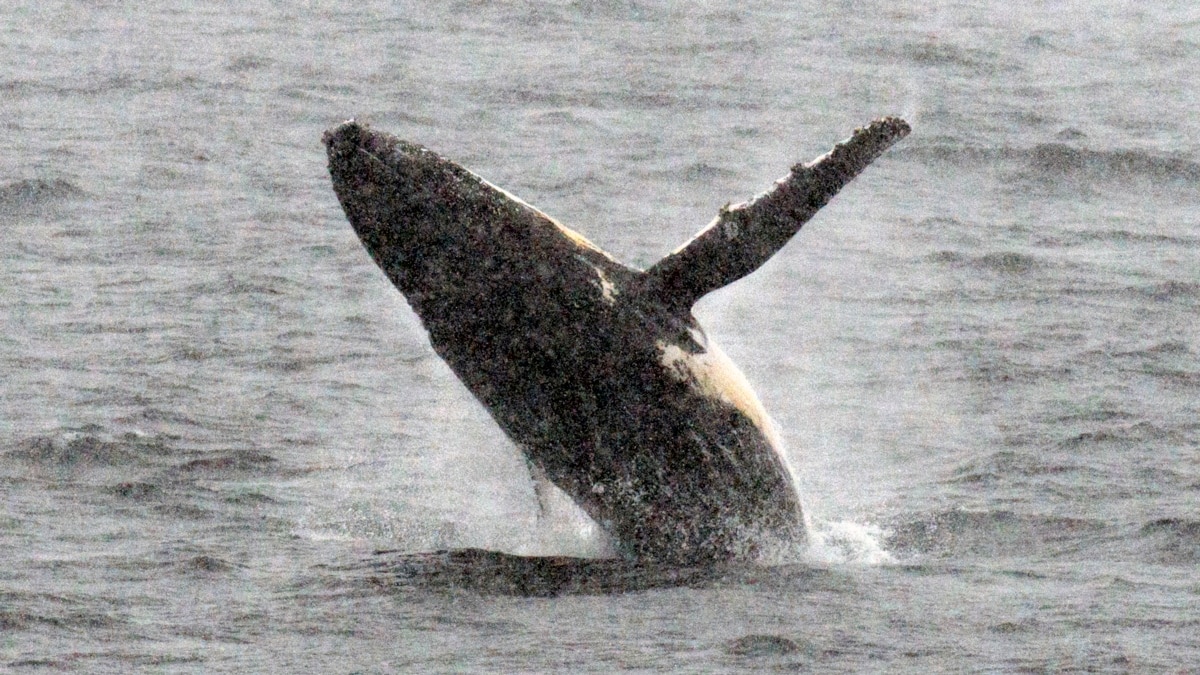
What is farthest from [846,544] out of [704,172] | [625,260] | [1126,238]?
[704,172]

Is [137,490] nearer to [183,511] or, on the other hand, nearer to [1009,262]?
[183,511]

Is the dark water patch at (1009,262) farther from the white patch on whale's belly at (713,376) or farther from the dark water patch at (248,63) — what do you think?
the dark water patch at (248,63)

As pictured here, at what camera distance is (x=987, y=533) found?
48.9 feet

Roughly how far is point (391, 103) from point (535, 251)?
19.4 meters

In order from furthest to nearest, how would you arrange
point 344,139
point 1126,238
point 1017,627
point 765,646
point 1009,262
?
point 1126,238 < point 1009,262 < point 344,139 < point 1017,627 < point 765,646

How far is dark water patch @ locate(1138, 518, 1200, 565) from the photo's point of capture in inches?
549

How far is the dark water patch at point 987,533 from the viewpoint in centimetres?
1441

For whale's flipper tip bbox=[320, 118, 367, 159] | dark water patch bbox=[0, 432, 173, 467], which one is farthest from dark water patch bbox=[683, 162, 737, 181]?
whale's flipper tip bbox=[320, 118, 367, 159]

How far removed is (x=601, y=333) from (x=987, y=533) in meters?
3.42

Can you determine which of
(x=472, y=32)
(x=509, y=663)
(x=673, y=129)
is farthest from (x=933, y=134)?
(x=509, y=663)

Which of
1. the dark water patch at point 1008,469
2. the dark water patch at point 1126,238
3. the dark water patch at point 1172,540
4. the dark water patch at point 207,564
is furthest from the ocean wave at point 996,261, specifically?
the dark water patch at point 207,564

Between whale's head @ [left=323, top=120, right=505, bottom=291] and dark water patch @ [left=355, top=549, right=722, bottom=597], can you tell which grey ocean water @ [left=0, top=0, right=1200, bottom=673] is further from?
whale's head @ [left=323, top=120, right=505, bottom=291]

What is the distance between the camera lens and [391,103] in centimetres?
3192

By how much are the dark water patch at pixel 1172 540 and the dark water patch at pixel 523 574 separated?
9.58 ft
